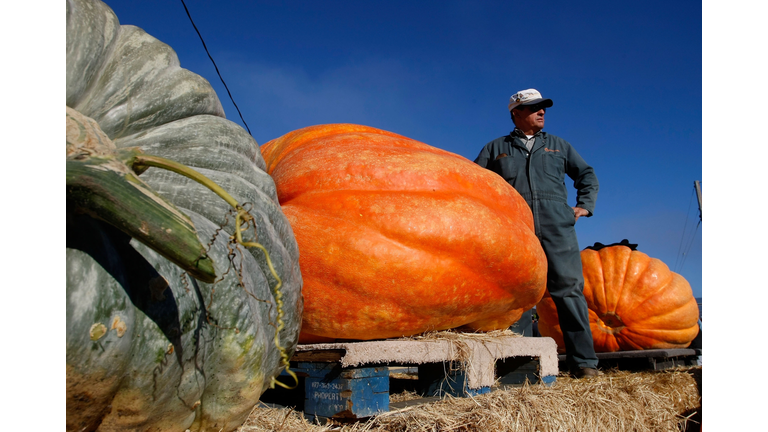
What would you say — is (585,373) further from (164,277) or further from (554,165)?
(164,277)

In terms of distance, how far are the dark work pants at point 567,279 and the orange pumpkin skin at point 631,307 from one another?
1162mm

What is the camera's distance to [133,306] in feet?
3.34

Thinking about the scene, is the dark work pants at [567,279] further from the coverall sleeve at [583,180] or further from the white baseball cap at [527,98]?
the white baseball cap at [527,98]

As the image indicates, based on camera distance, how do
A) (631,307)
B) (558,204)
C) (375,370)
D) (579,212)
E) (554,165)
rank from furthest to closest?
(631,307)
(579,212)
(554,165)
(558,204)
(375,370)

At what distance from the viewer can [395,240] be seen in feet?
7.26

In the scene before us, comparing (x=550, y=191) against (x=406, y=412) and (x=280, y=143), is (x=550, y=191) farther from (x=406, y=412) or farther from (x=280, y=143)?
(x=406, y=412)

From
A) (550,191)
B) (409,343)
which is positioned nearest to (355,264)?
(409,343)

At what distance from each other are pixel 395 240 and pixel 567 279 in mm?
1824

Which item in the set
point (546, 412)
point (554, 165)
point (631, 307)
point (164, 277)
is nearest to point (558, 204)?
point (554, 165)

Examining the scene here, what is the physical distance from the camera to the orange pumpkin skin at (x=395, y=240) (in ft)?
7.15

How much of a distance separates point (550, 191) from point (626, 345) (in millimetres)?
1953

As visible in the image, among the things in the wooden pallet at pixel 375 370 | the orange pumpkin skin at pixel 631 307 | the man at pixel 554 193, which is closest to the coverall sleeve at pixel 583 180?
the man at pixel 554 193

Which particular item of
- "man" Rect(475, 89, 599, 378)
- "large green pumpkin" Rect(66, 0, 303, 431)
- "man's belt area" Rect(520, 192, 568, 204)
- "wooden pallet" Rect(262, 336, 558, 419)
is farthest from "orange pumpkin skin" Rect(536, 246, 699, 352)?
"large green pumpkin" Rect(66, 0, 303, 431)

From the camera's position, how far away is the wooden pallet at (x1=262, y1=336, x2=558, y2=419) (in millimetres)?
1984
